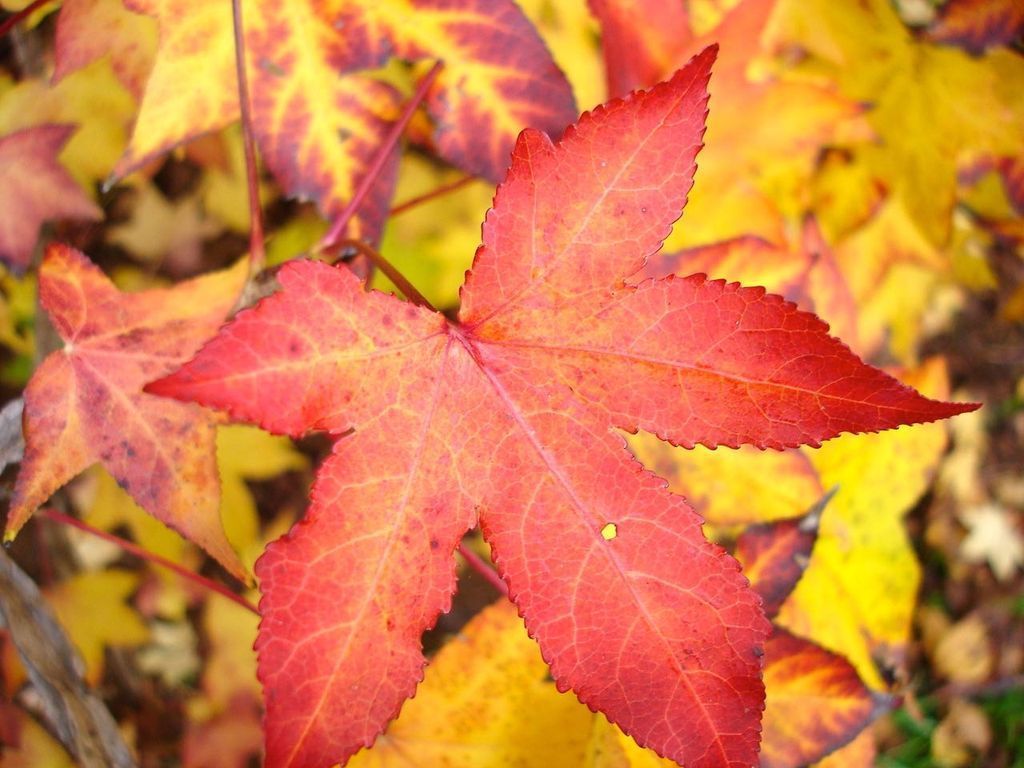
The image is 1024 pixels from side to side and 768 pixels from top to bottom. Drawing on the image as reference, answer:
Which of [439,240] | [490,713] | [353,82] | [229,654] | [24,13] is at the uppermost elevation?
[24,13]

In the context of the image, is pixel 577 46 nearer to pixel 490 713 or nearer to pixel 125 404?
pixel 125 404

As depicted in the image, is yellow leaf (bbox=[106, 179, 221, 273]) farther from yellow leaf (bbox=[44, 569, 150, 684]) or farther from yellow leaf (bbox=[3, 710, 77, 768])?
yellow leaf (bbox=[3, 710, 77, 768])

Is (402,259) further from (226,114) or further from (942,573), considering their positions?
(942,573)

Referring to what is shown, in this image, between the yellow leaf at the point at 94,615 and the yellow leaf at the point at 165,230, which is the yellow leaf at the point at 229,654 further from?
the yellow leaf at the point at 165,230

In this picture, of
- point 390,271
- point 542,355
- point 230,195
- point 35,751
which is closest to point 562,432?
point 542,355

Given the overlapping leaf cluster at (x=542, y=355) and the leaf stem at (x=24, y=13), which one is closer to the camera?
the overlapping leaf cluster at (x=542, y=355)

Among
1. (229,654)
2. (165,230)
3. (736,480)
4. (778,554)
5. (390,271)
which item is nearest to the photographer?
(390,271)

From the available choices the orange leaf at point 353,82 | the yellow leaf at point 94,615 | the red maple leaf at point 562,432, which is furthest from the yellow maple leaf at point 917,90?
the yellow leaf at point 94,615

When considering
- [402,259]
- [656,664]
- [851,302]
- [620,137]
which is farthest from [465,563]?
[620,137]
